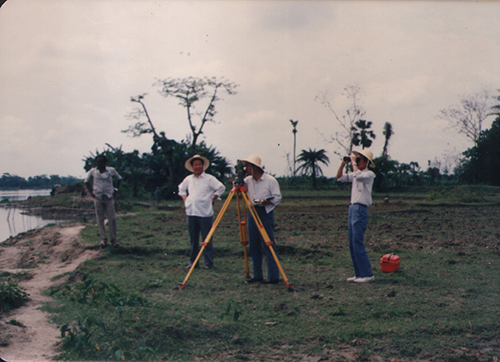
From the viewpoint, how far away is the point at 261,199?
5477mm

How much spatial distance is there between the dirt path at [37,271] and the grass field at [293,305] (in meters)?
0.17

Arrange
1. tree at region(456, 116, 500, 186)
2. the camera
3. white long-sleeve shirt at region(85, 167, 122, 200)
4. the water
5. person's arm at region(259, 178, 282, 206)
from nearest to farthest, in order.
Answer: the camera → person's arm at region(259, 178, 282, 206) → white long-sleeve shirt at region(85, 167, 122, 200) → the water → tree at region(456, 116, 500, 186)

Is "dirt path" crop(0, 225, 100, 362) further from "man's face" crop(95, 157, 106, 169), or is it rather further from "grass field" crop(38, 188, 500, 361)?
"man's face" crop(95, 157, 106, 169)

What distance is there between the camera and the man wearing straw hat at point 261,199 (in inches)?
215

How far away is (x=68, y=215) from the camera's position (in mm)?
16906

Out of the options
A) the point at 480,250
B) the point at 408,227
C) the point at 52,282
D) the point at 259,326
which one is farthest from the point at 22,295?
the point at 408,227

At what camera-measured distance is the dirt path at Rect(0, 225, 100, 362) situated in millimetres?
3459

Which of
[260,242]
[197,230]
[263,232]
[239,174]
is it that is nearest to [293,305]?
[263,232]

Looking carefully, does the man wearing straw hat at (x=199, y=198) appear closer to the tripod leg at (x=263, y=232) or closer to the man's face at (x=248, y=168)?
the man's face at (x=248, y=168)

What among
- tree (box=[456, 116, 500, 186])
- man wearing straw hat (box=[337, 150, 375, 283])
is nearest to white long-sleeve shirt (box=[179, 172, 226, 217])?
man wearing straw hat (box=[337, 150, 375, 283])

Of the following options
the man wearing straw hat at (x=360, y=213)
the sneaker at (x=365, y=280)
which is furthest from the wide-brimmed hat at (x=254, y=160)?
the sneaker at (x=365, y=280)

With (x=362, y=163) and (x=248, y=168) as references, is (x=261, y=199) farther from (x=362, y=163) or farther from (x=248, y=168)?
(x=362, y=163)

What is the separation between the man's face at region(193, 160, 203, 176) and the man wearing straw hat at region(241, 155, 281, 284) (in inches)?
42.1

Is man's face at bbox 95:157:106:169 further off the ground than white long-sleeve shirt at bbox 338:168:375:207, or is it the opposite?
man's face at bbox 95:157:106:169
